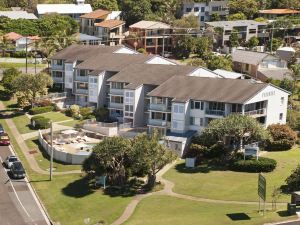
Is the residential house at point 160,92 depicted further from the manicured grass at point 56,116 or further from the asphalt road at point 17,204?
the asphalt road at point 17,204

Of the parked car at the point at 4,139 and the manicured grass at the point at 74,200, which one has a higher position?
the parked car at the point at 4,139

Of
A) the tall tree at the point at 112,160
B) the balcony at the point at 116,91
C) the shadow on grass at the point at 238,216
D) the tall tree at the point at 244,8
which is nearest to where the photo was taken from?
the shadow on grass at the point at 238,216

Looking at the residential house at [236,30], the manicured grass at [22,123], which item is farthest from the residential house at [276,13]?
the manicured grass at [22,123]

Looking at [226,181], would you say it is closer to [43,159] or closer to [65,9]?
[43,159]

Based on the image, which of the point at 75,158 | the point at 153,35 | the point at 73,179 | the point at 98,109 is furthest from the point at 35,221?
Result: the point at 153,35

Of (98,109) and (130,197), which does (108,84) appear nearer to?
(98,109)

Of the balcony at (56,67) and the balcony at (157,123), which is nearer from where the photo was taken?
the balcony at (157,123)

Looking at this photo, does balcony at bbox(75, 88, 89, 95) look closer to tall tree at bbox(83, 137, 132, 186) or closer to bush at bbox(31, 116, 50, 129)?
bush at bbox(31, 116, 50, 129)
